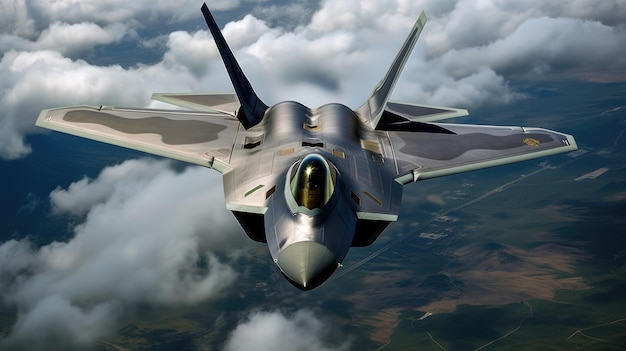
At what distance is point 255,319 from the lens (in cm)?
14700

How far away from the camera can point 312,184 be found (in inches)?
488

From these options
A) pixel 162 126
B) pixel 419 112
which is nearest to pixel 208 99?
pixel 162 126

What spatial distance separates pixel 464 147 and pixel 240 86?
10.2 m

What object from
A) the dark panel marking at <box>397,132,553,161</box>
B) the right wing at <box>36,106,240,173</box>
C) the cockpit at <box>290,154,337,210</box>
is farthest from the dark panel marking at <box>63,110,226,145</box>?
the dark panel marking at <box>397,132,553,161</box>

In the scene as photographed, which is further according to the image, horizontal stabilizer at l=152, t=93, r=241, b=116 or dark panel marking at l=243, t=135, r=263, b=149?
horizontal stabilizer at l=152, t=93, r=241, b=116

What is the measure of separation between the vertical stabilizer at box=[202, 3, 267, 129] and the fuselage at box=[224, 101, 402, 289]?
1.98 feet

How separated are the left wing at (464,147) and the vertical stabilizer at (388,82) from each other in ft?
4.02

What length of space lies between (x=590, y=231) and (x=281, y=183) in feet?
615

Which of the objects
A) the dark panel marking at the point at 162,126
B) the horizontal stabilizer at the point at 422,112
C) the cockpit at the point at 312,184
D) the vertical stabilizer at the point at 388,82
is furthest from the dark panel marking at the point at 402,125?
the cockpit at the point at 312,184

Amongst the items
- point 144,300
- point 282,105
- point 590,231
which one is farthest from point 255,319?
point 282,105

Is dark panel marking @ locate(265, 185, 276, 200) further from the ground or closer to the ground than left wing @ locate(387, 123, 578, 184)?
closer to the ground

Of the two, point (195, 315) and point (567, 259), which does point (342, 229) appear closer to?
point (195, 315)

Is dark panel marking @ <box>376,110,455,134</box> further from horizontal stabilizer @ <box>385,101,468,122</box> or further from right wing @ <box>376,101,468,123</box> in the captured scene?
horizontal stabilizer @ <box>385,101,468,122</box>

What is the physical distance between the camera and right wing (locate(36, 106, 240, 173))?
18.3 metres
